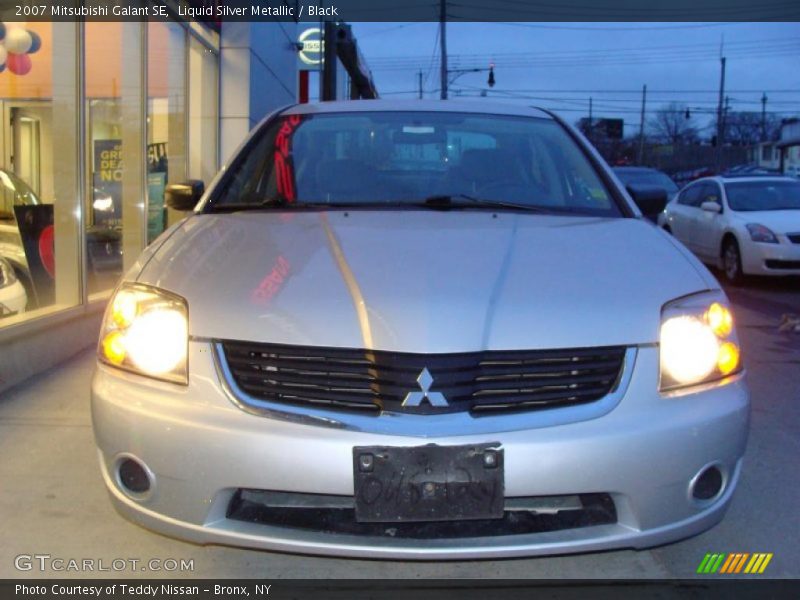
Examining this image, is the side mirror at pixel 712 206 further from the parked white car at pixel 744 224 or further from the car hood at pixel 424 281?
the car hood at pixel 424 281

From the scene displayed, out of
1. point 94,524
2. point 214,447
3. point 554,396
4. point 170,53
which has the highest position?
point 170,53

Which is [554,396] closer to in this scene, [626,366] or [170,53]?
[626,366]

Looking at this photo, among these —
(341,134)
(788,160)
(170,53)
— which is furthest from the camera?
(788,160)

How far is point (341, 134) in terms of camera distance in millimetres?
4215

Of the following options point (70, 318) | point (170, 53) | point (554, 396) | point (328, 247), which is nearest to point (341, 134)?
point (328, 247)

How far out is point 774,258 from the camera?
32.1 feet

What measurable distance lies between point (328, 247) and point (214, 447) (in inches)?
35.7

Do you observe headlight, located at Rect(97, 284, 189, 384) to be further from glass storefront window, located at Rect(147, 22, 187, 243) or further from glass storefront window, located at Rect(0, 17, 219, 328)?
glass storefront window, located at Rect(147, 22, 187, 243)

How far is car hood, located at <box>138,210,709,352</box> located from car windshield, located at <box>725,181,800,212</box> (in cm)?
813

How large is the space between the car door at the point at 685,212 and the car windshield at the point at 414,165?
8337mm

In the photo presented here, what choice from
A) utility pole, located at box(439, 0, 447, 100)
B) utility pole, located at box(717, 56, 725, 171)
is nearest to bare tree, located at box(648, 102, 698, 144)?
utility pole, located at box(717, 56, 725, 171)

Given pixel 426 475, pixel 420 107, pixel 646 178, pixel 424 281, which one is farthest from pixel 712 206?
pixel 426 475

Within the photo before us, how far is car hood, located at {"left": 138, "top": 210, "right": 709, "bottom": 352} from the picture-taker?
8.36 feet

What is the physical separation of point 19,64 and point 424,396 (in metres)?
5.55
